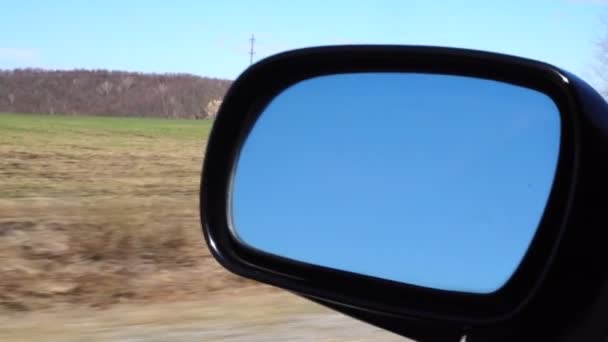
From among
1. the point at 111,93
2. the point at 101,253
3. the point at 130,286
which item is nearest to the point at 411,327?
the point at 130,286

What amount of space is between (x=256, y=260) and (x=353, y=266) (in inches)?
18.3

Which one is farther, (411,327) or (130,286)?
(130,286)

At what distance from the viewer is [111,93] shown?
316 feet

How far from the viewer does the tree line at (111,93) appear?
A: 92.2 m

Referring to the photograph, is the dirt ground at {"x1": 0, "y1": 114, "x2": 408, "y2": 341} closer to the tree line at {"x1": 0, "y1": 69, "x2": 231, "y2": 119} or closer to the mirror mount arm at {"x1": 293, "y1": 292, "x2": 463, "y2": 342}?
the mirror mount arm at {"x1": 293, "y1": 292, "x2": 463, "y2": 342}

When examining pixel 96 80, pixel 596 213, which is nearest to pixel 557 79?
pixel 596 213

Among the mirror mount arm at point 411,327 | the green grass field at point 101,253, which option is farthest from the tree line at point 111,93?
the mirror mount arm at point 411,327

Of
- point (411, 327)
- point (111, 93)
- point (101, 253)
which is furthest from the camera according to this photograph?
point (111, 93)

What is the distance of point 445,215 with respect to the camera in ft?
8.38

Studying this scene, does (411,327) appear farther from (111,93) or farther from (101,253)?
(111,93)

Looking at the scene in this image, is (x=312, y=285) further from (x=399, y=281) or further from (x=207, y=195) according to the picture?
(x=207, y=195)

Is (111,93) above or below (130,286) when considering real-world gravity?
below

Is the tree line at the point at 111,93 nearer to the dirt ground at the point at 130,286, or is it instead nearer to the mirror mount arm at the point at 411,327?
the dirt ground at the point at 130,286

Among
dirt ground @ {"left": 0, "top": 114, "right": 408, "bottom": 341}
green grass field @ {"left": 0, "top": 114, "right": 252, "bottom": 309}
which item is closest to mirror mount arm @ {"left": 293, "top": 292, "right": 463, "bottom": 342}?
dirt ground @ {"left": 0, "top": 114, "right": 408, "bottom": 341}
